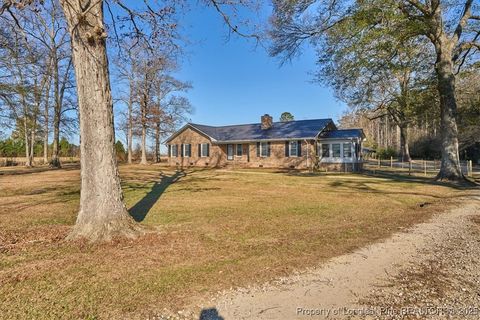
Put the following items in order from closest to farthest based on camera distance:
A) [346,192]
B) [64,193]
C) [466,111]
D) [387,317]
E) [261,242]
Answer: [387,317]
[261,242]
[64,193]
[346,192]
[466,111]

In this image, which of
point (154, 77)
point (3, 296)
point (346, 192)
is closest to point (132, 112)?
point (154, 77)

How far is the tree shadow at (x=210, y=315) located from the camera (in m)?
2.99

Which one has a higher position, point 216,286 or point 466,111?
point 466,111

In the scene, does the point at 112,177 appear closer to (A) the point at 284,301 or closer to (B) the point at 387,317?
(A) the point at 284,301

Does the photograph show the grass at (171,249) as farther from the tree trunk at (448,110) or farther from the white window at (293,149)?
the white window at (293,149)

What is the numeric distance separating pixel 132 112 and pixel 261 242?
32.6m

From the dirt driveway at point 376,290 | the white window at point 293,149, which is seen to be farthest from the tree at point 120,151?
the dirt driveway at point 376,290

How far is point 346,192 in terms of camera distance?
1255 centimetres

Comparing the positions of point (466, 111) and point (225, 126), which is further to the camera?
point (225, 126)

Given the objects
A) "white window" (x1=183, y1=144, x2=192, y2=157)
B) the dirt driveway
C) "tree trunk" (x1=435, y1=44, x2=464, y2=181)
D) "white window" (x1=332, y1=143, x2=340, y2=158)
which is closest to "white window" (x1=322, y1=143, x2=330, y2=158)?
"white window" (x1=332, y1=143, x2=340, y2=158)

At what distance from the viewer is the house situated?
83.5 ft

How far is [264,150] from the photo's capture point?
29.0 m

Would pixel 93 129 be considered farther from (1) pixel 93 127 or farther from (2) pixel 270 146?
(2) pixel 270 146

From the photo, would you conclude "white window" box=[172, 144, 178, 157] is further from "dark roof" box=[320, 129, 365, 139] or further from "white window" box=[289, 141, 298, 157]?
"dark roof" box=[320, 129, 365, 139]
